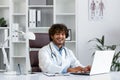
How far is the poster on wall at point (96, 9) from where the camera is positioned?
4660 millimetres

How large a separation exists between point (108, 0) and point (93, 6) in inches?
11.5

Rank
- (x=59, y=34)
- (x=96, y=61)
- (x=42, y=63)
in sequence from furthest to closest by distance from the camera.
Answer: (x=59, y=34) → (x=42, y=63) → (x=96, y=61)

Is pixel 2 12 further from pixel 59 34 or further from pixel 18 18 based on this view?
pixel 59 34

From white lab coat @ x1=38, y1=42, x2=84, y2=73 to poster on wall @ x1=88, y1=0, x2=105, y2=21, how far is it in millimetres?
1838

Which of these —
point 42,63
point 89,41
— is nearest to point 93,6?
point 89,41

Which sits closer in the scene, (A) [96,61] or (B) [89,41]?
(A) [96,61]

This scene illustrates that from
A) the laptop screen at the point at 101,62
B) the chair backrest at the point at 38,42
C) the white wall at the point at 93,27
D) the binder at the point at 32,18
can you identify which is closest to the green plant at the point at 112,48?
the white wall at the point at 93,27

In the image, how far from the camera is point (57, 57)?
9.16ft

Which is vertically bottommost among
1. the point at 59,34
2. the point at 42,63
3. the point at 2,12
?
the point at 42,63

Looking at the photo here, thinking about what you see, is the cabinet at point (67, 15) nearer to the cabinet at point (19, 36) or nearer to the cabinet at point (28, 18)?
the cabinet at point (28, 18)

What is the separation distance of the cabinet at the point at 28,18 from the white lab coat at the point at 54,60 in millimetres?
1630

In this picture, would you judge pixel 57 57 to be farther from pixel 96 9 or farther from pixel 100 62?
pixel 96 9

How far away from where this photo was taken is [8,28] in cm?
456

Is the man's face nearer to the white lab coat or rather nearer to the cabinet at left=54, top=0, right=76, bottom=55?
the white lab coat
